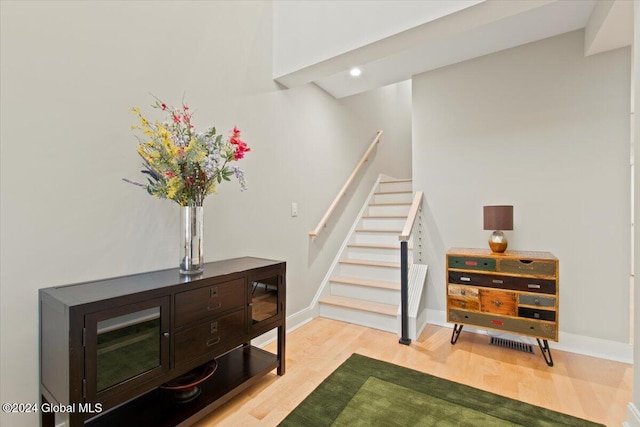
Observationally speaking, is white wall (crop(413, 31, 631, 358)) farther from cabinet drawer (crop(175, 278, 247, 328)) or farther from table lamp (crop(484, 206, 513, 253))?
cabinet drawer (crop(175, 278, 247, 328))

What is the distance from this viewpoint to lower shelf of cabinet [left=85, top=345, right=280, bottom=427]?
4.91 ft

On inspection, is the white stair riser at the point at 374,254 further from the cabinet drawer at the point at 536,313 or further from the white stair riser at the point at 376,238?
the cabinet drawer at the point at 536,313

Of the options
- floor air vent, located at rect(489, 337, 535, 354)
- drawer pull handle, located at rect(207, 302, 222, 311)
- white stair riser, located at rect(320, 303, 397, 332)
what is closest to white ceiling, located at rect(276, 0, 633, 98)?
drawer pull handle, located at rect(207, 302, 222, 311)

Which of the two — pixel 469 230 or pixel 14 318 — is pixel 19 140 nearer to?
pixel 14 318

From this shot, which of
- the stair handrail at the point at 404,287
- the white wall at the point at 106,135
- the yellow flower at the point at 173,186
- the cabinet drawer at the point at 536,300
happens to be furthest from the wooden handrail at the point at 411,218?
the yellow flower at the point at 173,186

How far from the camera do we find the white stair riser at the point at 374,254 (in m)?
3.59

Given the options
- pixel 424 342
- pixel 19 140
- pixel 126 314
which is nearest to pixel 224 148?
pixel 19 140

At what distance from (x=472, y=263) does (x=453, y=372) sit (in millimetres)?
899

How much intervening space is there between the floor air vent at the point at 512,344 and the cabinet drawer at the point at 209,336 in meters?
2.32

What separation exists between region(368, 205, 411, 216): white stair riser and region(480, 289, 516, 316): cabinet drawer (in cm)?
167

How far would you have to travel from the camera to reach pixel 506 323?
7.97 ft

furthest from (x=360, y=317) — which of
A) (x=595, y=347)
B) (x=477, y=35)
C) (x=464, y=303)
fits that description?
(x=477, y=35)

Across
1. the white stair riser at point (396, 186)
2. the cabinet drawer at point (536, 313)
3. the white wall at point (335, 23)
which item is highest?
the white wall at point (335, 23)

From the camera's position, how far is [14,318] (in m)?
1.31
